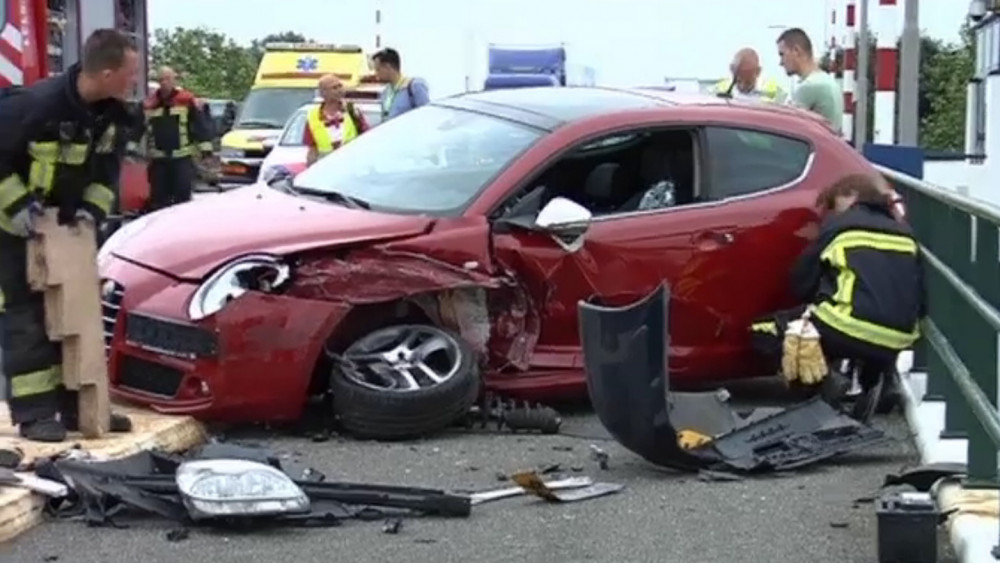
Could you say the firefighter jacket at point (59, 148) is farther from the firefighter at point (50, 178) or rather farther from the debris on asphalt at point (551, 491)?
the debris on asphalt at point (551, 491)

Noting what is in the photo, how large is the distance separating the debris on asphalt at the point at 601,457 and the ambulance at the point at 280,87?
18028 millimetres

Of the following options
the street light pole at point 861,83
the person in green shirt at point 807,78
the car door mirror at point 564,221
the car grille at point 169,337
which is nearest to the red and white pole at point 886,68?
the street light pole at point 861,83

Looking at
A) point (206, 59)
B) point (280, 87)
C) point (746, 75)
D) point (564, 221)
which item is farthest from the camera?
point (206, 59)

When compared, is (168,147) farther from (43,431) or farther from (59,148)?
(43,431)

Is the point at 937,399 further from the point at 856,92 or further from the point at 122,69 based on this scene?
the point at 856,92

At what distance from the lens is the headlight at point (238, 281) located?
702 cm

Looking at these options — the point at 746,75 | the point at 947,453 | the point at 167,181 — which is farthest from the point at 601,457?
the point at 167,181

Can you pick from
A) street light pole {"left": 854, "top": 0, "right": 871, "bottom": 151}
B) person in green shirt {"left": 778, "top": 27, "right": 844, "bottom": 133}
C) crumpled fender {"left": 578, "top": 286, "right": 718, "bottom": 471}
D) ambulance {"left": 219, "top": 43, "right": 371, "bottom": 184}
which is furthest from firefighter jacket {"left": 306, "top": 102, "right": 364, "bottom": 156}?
ambulance {"left": 219, "top": 43, "right": 371, "bottom": 184}

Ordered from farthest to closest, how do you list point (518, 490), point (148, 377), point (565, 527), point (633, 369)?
point (148, 377), point (633, 369), point (518, 490), point (565, 527)

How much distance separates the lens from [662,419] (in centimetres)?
650

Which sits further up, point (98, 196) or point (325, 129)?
point (98, 196)

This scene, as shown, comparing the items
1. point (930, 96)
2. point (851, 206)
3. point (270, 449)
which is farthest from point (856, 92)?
point (270, 449)

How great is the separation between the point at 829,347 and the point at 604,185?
4.35ft

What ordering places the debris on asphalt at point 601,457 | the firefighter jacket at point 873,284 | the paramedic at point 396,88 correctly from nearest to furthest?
the debris on asphalt at point 601,457 → the firefighter jacket at point 873,284 → the paramedic at point 396,88
